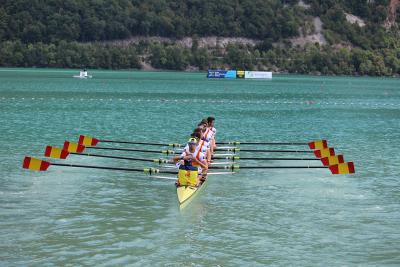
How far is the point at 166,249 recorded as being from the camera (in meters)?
19.7

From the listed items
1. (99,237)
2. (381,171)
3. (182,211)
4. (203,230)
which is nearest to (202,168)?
(182,211)

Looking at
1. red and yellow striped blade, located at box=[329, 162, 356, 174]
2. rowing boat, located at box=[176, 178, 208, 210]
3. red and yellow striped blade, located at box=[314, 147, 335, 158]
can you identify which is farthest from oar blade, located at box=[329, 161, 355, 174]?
rowing boat, located at box=[176, 178, 208, 210]

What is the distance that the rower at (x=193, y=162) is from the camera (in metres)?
24.5

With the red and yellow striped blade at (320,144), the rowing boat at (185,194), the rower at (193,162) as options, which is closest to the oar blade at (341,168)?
the rower at (193,162)

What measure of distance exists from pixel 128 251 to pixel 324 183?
12149 millimetres

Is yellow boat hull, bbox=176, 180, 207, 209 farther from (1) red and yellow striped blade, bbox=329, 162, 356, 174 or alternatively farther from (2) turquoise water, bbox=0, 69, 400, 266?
(1) red and yellow striped blade, bbox=329, 162, 356, 174

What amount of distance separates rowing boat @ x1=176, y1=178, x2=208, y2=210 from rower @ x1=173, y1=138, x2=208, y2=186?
0.71 ft

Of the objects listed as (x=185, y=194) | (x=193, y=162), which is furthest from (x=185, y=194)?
(x=193, y=162)

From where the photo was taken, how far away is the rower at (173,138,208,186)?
24531 millimetres

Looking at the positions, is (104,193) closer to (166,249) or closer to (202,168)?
(202,168)

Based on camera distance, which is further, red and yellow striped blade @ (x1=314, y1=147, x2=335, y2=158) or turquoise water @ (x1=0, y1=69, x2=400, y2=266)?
red and yellow striped blade @ (x1=314, y1=147, x2=335, y2=158)

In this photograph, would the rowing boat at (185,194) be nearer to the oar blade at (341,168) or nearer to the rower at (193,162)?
the rower at (193,162)

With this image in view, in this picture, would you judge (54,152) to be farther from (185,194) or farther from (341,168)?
(341,168)

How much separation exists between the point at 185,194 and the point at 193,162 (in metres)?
1.38
